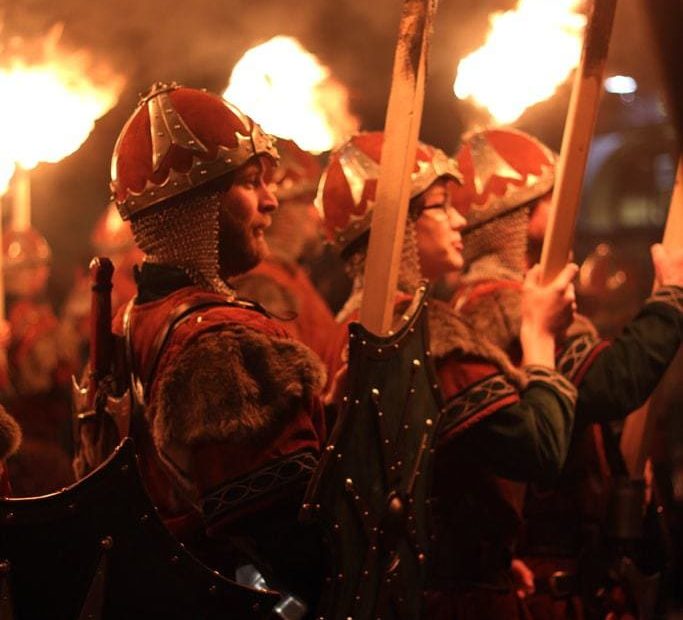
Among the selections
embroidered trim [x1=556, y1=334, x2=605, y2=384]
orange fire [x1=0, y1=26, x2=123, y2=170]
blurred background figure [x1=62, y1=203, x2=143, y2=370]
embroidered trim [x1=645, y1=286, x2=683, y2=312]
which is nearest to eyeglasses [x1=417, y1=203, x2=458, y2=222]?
embroidered trim [x1=556, y1=334, x2=605, y2=384]

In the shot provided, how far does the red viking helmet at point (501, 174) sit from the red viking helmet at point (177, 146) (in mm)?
1719

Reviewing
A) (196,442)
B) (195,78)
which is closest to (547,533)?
(196,442)

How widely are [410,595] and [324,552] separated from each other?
0.45 meters

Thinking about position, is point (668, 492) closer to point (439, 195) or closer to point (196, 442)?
point (439, 195)

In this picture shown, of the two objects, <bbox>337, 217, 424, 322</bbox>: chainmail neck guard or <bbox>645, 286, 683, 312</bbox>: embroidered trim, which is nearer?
<bbox>645, 286, 683, 312</bbox>: embroidered trim

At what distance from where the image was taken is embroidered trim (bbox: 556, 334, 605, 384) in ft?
16.5

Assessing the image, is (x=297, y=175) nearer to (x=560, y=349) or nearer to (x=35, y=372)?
(x=560, y=349)

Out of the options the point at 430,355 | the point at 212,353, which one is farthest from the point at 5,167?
the point at 212,353

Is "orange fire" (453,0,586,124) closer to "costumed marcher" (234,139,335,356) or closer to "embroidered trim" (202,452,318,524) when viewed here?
"costumed marcher" (234,139,335,356)

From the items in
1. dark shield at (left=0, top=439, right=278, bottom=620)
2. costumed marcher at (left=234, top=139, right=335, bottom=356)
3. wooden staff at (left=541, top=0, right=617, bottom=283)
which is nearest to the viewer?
dark shield at (left=0, top=439, right=278, bottom=620)

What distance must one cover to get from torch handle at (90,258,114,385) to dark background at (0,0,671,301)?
2.88 metres

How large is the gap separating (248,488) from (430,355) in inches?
32.3

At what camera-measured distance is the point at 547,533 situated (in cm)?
536

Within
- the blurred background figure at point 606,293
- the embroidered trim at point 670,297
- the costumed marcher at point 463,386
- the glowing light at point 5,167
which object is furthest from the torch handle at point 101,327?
the blurred background figure at point 606,293
